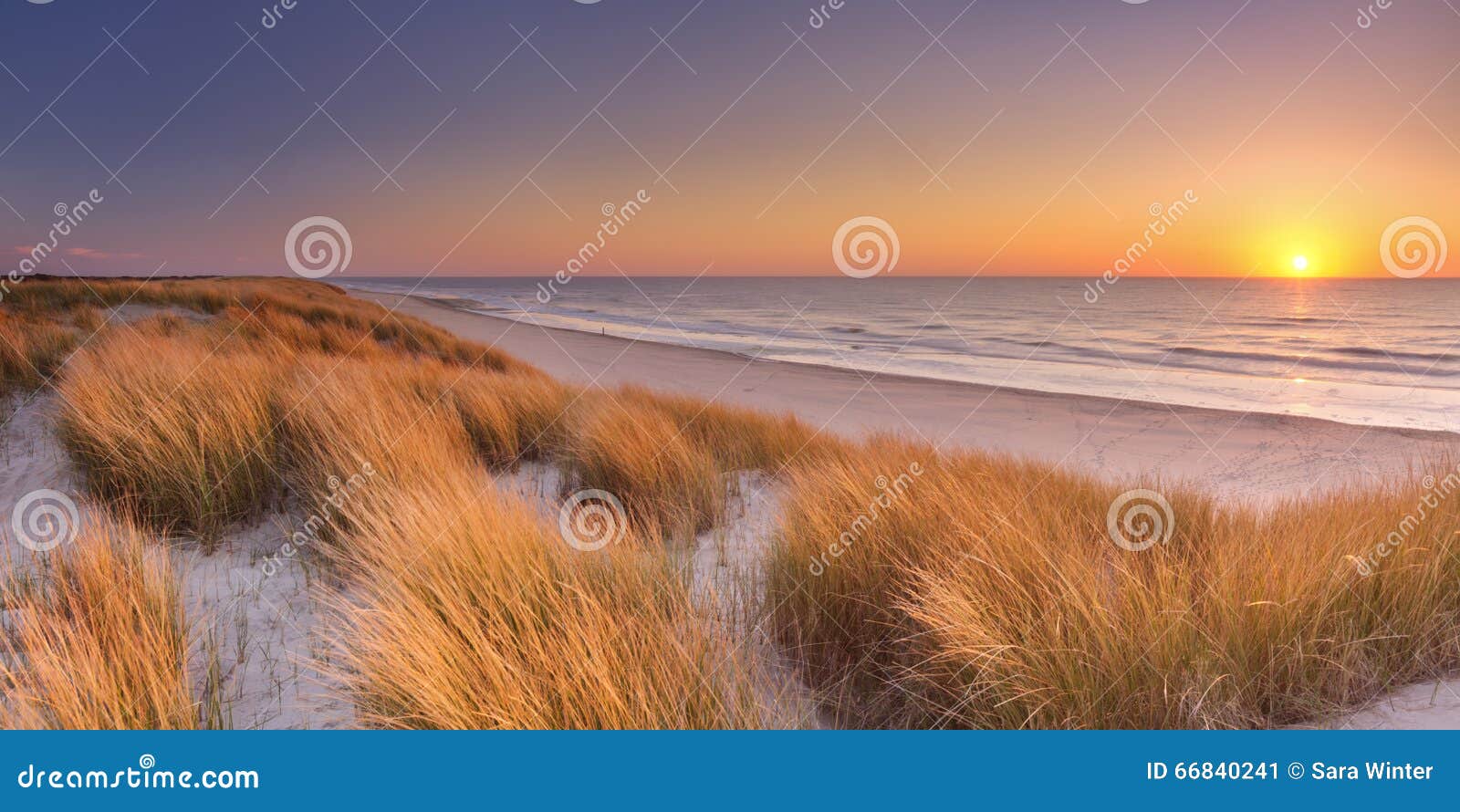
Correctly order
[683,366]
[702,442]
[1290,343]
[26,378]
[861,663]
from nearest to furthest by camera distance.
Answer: [861,663] < [702,442] < [26,378] < [683,366] < [1290,343]

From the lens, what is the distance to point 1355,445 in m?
9.41

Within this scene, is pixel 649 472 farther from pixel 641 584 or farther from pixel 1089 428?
pixel 1089 428

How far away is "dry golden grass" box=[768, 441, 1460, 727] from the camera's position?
247cm

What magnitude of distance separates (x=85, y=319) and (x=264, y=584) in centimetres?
1143

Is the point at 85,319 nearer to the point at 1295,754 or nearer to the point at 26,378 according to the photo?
the point at 26,378

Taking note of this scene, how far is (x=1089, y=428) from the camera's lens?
10602 millimetres

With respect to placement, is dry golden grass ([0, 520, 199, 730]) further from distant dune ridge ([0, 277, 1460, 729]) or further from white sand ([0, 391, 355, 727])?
white sand ([0, 391, 355, 727])

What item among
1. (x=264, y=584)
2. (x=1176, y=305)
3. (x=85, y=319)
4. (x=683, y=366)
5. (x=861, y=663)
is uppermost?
(x=1176, y=305)

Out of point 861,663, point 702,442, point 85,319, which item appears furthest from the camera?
point 85,319

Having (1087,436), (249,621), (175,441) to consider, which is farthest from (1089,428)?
(175,441)

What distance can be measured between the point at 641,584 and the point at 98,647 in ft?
5.88

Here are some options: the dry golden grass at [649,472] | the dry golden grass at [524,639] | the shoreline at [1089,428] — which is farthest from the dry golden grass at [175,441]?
the shoreline at [1089,428]

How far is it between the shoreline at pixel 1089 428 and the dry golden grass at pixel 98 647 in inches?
217

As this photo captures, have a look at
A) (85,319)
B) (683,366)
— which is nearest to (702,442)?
(85,319)
